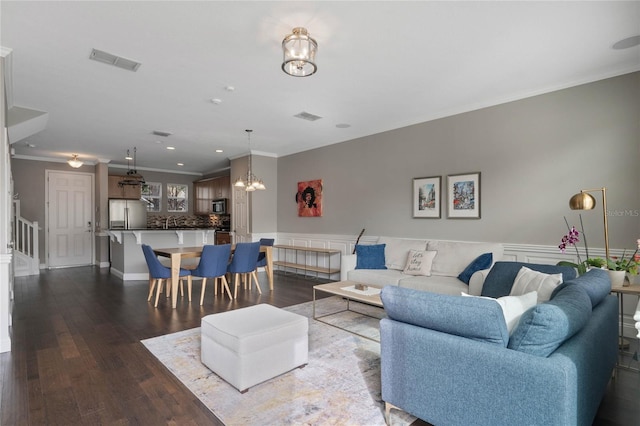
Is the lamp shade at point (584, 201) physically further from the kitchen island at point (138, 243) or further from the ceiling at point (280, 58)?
the kitchen island at point (138, 243)

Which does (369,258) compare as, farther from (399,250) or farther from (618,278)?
(618,278)

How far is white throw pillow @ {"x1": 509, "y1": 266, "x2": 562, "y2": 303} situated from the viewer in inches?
91.6

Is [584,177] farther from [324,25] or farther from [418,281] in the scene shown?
[324,25]

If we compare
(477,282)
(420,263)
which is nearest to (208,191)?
(420,263)

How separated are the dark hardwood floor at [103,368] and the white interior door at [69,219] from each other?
11.9 feet

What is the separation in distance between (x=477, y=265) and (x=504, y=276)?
73cm

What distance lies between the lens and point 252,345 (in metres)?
2.38

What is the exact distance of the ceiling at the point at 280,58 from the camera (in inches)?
97.2

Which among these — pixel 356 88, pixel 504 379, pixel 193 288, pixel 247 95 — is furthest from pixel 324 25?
pixel 193 288

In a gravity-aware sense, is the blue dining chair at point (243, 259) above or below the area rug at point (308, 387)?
above

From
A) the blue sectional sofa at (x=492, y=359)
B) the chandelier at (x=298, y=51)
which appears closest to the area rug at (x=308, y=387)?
the blue sectional sofa at (x=492, y=359)

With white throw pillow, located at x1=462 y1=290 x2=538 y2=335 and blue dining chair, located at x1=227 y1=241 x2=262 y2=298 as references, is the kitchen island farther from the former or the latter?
white throw pillow, located at x1=462 y1=290 x2=538 y2=335

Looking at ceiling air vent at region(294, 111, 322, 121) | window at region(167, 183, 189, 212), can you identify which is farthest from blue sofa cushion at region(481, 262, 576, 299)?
window at region(167, 183, 189, 212)

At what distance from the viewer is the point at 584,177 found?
3.67 meters
